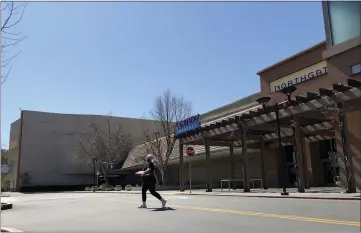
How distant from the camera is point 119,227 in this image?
27.7 feet

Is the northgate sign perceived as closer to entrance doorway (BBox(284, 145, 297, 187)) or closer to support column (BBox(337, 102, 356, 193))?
entrance doorway (BBox(284, 145, 297, 187))

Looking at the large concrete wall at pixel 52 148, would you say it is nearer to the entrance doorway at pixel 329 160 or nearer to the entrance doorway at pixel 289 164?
the entrance doorway at pixel 289 164

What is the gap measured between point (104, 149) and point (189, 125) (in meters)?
34.4

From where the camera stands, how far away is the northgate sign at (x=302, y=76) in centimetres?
2905

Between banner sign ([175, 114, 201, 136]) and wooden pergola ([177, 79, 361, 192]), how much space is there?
0.39m

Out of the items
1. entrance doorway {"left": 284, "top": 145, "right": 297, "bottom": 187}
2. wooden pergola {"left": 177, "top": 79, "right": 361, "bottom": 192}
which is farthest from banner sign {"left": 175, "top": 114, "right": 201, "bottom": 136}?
entrance doorway {"left": 284, "top": 145, "right": 297, "bottom": 187}

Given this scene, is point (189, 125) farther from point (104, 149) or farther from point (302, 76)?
point (104, 149)

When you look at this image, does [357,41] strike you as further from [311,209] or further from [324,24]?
[311,209]

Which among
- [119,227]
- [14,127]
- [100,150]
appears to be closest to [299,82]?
[119,227]

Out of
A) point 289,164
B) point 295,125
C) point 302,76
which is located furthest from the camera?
point 289,164

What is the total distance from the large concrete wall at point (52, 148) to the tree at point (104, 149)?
A: 2621 mm

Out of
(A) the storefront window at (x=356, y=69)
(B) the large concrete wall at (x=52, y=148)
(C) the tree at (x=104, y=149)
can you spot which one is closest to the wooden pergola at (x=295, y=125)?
(A) the storefront window at (x=356, y=69)

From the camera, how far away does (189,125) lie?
29000mm

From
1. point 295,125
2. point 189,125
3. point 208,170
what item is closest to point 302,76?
point 189,125
